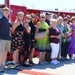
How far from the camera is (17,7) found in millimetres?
9133

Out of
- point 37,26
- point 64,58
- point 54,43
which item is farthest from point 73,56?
point 37,26

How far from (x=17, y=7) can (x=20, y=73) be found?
3.11m

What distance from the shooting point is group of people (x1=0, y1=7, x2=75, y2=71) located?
6898 mm

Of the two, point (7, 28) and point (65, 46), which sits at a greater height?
point (7, 28)

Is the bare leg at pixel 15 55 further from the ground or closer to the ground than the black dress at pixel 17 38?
closer to the ground

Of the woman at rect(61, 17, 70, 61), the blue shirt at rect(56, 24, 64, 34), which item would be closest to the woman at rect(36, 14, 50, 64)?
the blue shirt at rect(56, 24, 64, 34)

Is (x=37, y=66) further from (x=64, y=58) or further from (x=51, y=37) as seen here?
(x=64, y=58)

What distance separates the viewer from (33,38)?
7.83 m

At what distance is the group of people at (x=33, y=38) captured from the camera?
22.6 feet

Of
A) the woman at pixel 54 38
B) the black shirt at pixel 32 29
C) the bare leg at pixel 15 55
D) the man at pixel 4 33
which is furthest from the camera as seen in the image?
the woman at pixel 54 38

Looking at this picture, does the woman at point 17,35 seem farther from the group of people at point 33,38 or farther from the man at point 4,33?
the man at point 4,33

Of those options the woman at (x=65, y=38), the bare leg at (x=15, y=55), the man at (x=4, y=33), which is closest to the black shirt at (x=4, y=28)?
the man at (x=4, y=33)

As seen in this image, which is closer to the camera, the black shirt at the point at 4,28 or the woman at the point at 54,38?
the black shirt at the point at 4,28

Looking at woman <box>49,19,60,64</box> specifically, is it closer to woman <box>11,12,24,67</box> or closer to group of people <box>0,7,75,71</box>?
group of people <box>0,7,75,71</box>
